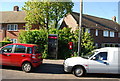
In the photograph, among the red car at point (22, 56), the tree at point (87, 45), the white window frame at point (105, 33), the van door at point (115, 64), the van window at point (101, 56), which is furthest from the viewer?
the white window frame at point (105, 33)

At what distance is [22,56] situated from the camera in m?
7.49

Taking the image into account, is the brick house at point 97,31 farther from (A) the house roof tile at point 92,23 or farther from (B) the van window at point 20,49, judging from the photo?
(B) the van window at point 20,49

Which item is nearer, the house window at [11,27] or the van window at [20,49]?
the van window at [20,49]

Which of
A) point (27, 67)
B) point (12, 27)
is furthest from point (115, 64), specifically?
point (12, 27)

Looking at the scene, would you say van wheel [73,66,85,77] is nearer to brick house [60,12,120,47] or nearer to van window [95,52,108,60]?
van window [95,52,108,60]

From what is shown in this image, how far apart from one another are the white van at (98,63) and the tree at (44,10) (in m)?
10.4

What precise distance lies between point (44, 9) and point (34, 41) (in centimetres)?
483

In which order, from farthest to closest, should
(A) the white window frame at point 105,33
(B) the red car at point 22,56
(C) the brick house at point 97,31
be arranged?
(A) the white window frame at point 105,33, (C) the brick house at point 97,31, (B) the red car at point 22,56

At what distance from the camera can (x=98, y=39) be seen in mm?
25031

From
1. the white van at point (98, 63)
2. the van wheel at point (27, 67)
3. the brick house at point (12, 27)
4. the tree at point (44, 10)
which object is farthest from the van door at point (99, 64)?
the brick house at point (12, 27)

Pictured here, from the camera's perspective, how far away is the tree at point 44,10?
15793 millimetres

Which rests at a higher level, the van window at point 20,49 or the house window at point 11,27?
the house window at point 11,27

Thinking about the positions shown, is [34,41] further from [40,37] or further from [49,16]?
[49,16]

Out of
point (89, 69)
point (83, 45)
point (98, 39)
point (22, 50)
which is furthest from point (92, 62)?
A: point (98, 39)
